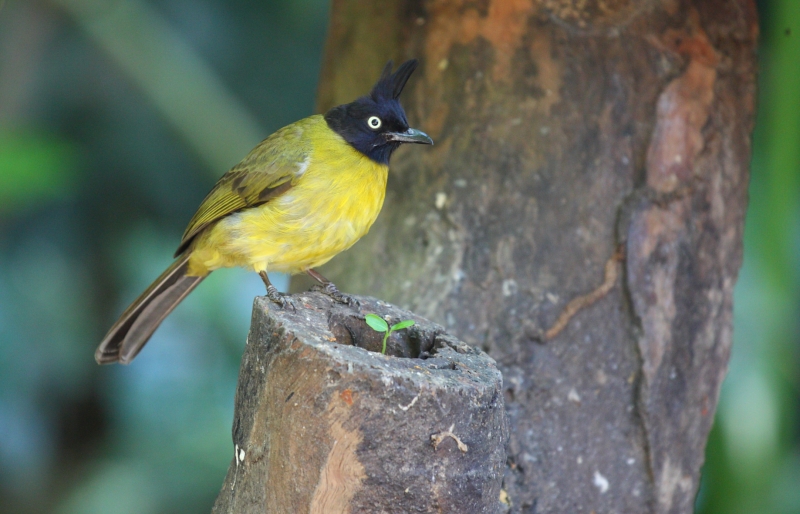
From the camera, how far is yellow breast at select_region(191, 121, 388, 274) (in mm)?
3121

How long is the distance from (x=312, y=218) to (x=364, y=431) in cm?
135

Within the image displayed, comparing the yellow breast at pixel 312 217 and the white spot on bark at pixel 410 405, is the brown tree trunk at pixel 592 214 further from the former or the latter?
the white spot on bark at pixel 410 405

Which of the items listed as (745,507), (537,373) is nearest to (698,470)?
(745,507)

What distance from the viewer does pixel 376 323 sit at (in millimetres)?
2240

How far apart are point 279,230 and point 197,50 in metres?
2.42

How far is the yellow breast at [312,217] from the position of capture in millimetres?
3121

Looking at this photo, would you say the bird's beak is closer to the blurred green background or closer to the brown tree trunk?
the brown tree trunk

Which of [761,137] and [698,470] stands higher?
[761,137]

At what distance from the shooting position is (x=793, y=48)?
3.39m

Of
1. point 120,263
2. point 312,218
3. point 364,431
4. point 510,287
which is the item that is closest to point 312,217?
point 312,218

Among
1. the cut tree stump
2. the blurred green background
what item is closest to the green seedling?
the cut tree stump

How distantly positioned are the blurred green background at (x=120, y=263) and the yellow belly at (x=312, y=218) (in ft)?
4.73

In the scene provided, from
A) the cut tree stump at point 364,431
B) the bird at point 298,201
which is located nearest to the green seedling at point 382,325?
the cut tree stump at point 364,431

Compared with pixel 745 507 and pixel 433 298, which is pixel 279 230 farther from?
pixel 745 507
